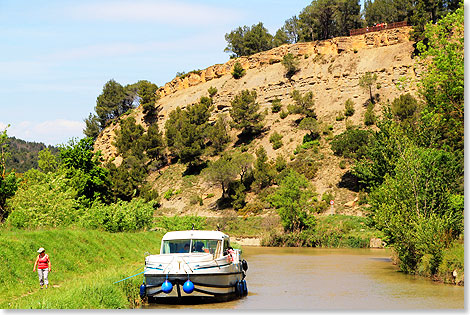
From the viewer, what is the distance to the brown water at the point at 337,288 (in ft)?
85.5

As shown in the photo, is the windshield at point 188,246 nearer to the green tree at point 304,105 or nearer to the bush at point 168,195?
the bush at point 168,195

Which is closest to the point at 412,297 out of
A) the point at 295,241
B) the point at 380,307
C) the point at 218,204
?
the point at 380,307

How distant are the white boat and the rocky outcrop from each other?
3624 inches

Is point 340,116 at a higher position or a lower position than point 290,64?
lower

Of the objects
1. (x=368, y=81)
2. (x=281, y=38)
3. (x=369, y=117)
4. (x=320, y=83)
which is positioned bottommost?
(x=369, y=117)

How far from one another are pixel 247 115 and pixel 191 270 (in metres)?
87.7

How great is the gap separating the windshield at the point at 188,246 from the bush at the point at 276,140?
3045 inches

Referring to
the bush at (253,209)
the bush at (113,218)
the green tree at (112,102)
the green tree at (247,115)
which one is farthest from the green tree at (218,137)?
the bush at (113,218)

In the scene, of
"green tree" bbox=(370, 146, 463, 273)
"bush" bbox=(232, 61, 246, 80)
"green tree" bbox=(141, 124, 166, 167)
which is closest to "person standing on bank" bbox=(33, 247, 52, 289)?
"green tree" bbox=(370, 146, 463, 273)

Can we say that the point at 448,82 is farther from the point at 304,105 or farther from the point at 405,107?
the point at 304,105

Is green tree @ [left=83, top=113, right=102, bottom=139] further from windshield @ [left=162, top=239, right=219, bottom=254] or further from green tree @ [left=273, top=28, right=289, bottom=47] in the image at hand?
windshield @ [left=162, top=239, right=219, bottom=254]

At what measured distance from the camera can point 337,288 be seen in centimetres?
3222

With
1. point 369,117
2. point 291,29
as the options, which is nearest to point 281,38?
point 291,29

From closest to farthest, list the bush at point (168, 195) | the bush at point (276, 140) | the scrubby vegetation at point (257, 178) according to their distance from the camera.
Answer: the scrubby vegetation at point (257, 178) < the bush at point (168, 195) < the bush at point (276, 140)
